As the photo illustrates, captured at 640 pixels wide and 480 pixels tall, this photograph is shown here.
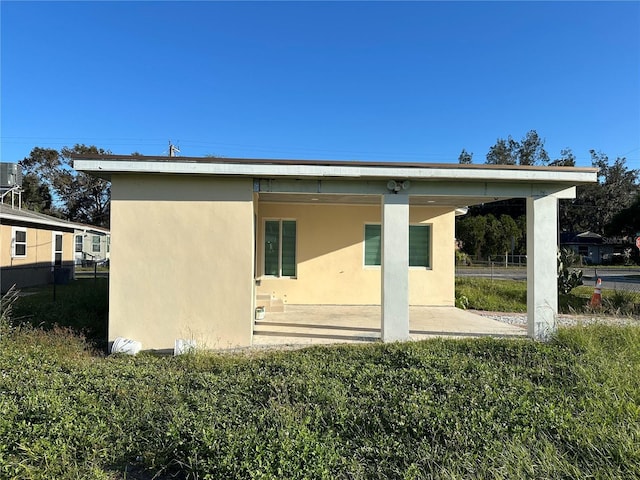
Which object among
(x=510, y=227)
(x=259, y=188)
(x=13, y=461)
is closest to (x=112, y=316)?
(x=259, y=188)

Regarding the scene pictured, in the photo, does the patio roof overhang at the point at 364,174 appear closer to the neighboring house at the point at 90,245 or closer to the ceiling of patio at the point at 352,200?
the ceiling of patio at the point at 352,200

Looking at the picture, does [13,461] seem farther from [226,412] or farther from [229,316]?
[229,316]

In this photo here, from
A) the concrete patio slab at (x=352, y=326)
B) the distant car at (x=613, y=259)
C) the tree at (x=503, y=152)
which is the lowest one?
the concrete patio slab at (x=352, y=326)

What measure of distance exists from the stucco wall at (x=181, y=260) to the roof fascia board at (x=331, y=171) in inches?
12.8

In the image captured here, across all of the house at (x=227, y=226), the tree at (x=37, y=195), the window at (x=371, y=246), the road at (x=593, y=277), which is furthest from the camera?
the tree at (x=37, y=195)

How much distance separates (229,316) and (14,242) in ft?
44.5

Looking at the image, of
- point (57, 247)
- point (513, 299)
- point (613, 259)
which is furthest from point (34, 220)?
point (613, 259)

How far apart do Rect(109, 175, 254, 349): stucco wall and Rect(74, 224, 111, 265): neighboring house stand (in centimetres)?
2006

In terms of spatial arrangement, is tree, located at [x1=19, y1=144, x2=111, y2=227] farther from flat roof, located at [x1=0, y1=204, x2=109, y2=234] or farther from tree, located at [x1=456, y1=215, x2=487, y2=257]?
tree, located at [x1=456, y1=215, x2=487, y2=257]

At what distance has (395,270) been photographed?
7.05 metres

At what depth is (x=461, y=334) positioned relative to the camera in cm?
759

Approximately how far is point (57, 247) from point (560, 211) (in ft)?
179

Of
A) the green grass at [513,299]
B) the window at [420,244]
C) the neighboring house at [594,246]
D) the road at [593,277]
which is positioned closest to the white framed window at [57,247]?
the window at [420,244]

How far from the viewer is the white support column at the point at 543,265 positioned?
7.15 m
